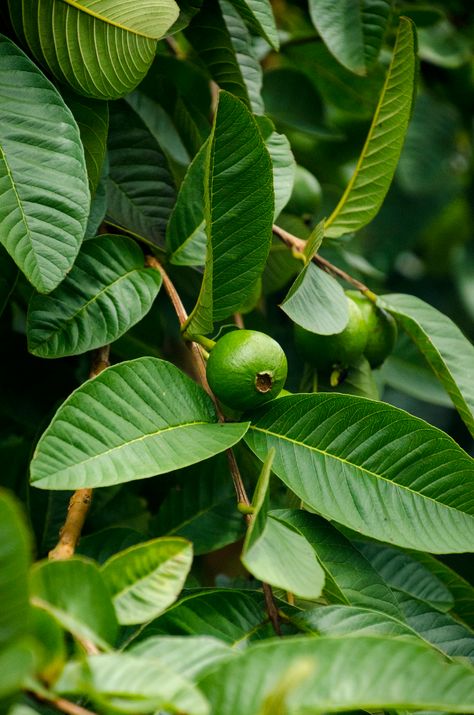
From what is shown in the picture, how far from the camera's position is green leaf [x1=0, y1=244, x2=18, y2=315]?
938mm

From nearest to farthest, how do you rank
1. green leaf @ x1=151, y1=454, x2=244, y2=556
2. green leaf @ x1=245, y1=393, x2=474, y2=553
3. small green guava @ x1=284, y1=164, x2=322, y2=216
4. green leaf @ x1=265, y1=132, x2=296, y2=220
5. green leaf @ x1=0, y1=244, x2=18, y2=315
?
green leaf @ x1=245, y1=393, x2=474, y2=553
green leaf @ x1=0, y1=244, x2=18, y2=315
green leaf @ x1=265, y1=132, x2=296, y2=220
green leaf @ x1=151, y1=454, x2=244, y2=556
small green guava @ x1=284, y1=164, x2=322, y2=216

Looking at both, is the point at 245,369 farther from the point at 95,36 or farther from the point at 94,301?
the point at 95,36

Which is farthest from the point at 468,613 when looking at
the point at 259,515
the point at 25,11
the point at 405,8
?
the point at 405,8

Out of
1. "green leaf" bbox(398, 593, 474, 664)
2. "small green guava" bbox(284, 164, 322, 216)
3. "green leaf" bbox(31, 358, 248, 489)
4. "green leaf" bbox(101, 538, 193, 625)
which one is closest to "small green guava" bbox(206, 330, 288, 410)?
"green leaf" bbox(31, 358, 248, 489)

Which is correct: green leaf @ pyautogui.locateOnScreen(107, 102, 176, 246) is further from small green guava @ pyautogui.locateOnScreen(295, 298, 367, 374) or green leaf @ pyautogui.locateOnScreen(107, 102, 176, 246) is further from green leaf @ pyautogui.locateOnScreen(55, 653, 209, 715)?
green leaf @ pyautogui.locateOnScreen(55, 653, 209, 715)

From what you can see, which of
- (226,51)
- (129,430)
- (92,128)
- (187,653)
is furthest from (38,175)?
(187,653)

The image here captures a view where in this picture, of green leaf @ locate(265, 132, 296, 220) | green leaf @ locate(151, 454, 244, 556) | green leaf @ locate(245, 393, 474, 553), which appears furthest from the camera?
green leaf @ locate(151, 454, 244, 556)

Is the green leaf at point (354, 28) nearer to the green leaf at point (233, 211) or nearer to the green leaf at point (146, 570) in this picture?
the green leaf at point (233, 211)

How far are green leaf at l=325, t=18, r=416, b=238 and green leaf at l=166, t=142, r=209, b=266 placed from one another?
213 mm

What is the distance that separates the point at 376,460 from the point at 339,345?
9.6 inches

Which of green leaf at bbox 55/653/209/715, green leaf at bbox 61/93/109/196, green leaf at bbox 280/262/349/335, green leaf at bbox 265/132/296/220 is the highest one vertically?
green leaf at bbox 61/93/109/196

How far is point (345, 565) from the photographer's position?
2.80ft

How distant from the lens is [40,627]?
1.79 ft

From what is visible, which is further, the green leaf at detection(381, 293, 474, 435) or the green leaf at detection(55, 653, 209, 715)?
the green leaf at detection(381, 293, 474, 435)
